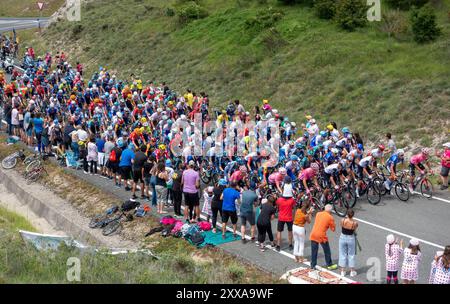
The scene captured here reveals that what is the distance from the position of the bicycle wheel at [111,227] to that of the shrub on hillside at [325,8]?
2114cm

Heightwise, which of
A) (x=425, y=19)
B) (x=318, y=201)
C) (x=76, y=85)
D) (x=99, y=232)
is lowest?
(x=99, y=232)

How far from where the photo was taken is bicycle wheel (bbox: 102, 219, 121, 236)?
18.6 meters

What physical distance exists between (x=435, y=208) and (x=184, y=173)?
782 centimetres

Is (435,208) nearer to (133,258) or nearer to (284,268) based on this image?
(284,268)

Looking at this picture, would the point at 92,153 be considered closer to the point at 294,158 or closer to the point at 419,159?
the point at 294,158

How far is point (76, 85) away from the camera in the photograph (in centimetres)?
3173

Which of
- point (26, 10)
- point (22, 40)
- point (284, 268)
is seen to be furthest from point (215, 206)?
point (26, 10)

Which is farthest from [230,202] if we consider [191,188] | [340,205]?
[340,205]

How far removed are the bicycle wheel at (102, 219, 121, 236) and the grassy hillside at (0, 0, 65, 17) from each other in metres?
56.3

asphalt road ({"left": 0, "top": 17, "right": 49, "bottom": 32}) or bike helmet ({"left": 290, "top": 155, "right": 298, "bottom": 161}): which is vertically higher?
asphalt road ({"left": 0, "top": 17, "right": 49, "bottom": 32})

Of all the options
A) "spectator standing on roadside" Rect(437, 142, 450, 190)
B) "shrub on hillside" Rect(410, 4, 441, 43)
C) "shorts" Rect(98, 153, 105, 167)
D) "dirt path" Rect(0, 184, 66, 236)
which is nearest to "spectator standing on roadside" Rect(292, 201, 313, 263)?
"spectator standing on roadside" Rect(437, 142, 450, 190)

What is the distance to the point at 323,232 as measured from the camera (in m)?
14.1

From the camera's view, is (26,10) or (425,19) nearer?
(425,19)

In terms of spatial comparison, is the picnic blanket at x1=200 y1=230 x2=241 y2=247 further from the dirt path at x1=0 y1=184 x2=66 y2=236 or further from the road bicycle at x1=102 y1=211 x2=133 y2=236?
the dirt path at x1=0 y1=184 x2=66 y2=236
